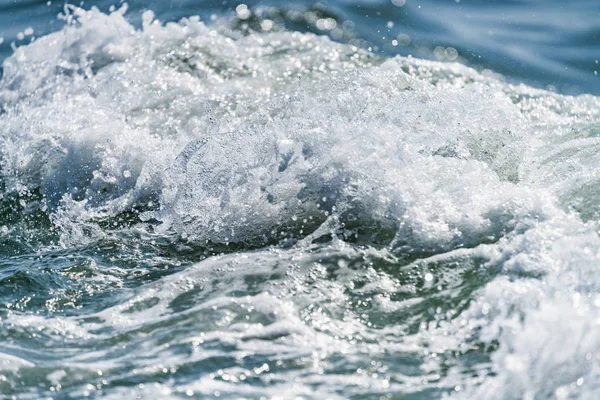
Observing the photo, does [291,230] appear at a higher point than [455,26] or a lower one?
lower

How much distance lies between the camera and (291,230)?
13.1 ft

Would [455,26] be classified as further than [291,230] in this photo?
Yes

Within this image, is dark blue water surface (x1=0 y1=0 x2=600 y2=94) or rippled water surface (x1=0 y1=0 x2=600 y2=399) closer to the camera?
rippled water surface (x1=0 y1=0 x2=600 y2=399)

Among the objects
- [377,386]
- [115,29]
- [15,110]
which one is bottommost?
[377,386]

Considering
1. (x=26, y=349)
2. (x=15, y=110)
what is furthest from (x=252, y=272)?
(x=15, y=110)

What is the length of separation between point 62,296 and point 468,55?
4.77 meters

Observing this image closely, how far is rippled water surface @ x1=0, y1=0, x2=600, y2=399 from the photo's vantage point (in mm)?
2863

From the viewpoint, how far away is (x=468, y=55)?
732 cm

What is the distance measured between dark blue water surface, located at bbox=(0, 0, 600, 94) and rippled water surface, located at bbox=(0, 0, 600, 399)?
40 centimetres

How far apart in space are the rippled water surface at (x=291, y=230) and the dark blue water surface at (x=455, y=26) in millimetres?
400

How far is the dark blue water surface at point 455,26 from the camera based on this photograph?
729 cm

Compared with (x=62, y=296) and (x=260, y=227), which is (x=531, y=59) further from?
(x=62, y=296)

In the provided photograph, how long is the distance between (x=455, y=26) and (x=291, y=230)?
4.62 m

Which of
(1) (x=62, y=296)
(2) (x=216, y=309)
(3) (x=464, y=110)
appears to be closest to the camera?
(2) (x=216, y=309)
